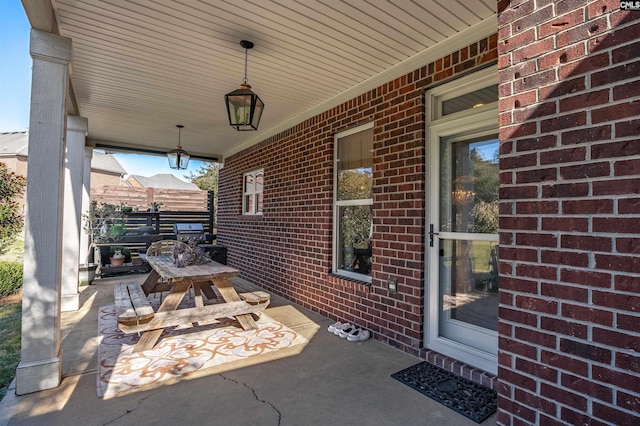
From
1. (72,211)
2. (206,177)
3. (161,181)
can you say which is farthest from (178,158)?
(161,181)

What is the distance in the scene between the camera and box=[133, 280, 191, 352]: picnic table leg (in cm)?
295

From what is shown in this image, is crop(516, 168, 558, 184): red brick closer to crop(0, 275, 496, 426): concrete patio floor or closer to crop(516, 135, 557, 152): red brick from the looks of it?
crop(516, 135, 557, 152): red brick

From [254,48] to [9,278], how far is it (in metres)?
4.98

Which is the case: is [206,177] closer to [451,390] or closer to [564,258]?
[451,390]

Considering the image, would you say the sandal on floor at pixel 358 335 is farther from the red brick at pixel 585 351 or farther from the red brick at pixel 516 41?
the red brick at pixel 516 41

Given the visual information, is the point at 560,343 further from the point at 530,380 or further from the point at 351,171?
the point at 351,171

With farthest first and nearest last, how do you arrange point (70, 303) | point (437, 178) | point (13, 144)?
point (13, 144) < point (70, 303) < point (437, 178)

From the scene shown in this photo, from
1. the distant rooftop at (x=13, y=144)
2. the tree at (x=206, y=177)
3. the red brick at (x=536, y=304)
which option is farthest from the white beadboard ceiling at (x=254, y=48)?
the tree at (x=206, y=177)

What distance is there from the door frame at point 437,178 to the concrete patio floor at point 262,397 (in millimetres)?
323

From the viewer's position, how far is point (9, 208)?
5594mm

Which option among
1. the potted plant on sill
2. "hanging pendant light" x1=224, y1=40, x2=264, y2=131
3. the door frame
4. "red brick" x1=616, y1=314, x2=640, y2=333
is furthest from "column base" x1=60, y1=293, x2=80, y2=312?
"red brick" x1=616, y1=314, x2=640, y2=333

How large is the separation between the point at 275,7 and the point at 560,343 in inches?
99.8

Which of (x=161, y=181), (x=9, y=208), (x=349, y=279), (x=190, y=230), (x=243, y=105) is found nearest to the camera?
(x=243, y=105)

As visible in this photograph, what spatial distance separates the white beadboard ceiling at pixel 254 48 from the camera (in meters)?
2.38
